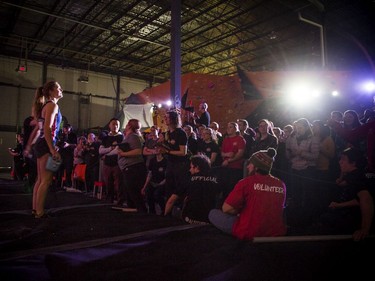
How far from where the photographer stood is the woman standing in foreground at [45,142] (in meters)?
3.41

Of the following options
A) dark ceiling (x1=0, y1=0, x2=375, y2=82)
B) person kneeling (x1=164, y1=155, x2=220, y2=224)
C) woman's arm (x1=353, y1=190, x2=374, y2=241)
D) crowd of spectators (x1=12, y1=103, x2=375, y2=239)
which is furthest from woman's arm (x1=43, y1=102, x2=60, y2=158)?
dark ceiling (x1=0, y1=0, x2=375, y2=82)

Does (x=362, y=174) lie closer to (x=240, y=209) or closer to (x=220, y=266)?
(x=240, y=209)

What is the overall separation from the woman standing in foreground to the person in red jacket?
7.15 ft

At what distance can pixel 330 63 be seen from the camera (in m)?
12.3

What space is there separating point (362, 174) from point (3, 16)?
17.1 meters

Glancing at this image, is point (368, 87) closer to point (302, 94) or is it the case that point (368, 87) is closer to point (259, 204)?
point (302, 94)

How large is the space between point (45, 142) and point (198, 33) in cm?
1358

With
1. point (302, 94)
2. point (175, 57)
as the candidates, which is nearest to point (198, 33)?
point (175, 57)

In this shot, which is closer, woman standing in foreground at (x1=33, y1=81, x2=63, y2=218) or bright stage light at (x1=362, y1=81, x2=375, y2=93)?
woman standing in foreground at (x1=33, y1=81, x2=63, y2=218)

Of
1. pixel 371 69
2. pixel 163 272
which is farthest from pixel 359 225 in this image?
pixel 371 69

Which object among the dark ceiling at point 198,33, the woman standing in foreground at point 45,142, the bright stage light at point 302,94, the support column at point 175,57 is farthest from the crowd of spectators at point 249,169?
the dark ceiling at point 198,33

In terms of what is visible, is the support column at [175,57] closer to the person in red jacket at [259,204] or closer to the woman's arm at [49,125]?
the woman's arm at [49,125]

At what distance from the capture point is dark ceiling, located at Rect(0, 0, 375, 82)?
39.8 ft

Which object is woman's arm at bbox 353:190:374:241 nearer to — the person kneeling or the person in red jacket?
the person in red jacket
